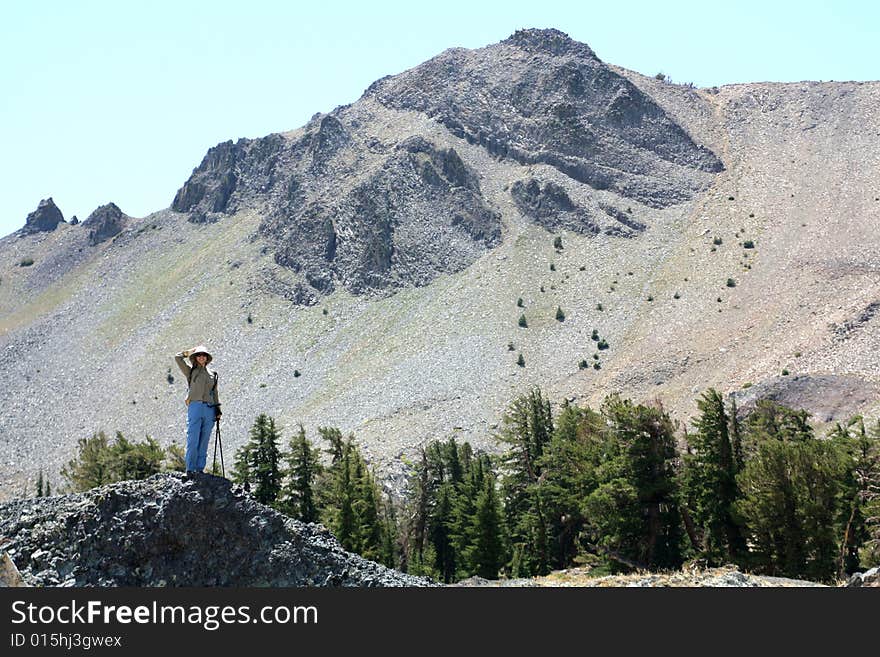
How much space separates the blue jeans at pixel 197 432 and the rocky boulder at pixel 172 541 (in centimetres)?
35

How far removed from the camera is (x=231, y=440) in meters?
108

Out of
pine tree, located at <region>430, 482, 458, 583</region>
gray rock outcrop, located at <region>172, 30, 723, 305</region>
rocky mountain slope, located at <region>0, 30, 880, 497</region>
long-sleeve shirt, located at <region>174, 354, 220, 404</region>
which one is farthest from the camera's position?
gray rock outcrop, located at <region>172, 30, 723, 305</region>

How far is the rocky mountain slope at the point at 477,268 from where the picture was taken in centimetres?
10681

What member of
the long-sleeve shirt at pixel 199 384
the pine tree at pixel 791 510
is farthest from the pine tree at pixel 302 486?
the long-sleeve shirt at pixel 199 384

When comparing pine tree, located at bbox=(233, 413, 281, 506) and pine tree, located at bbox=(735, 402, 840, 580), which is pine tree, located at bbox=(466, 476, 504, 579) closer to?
pine tree, located at bbox=(233, 413, 281, 506)

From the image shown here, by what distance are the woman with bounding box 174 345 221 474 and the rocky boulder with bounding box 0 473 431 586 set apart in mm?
483

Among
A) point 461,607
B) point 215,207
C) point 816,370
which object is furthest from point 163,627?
point 215,207

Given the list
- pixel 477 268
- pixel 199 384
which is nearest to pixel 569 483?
pixel 199 384

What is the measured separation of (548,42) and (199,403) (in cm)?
18262

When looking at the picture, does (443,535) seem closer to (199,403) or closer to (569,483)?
(569,483)

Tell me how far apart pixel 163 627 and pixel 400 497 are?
69.6 metres

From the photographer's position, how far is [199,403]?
64.0 feet

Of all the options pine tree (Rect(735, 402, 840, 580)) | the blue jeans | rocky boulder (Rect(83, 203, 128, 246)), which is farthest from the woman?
rocky boulder (Rect(83, 203, 128, 246))

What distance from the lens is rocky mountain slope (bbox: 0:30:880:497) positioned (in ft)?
350
